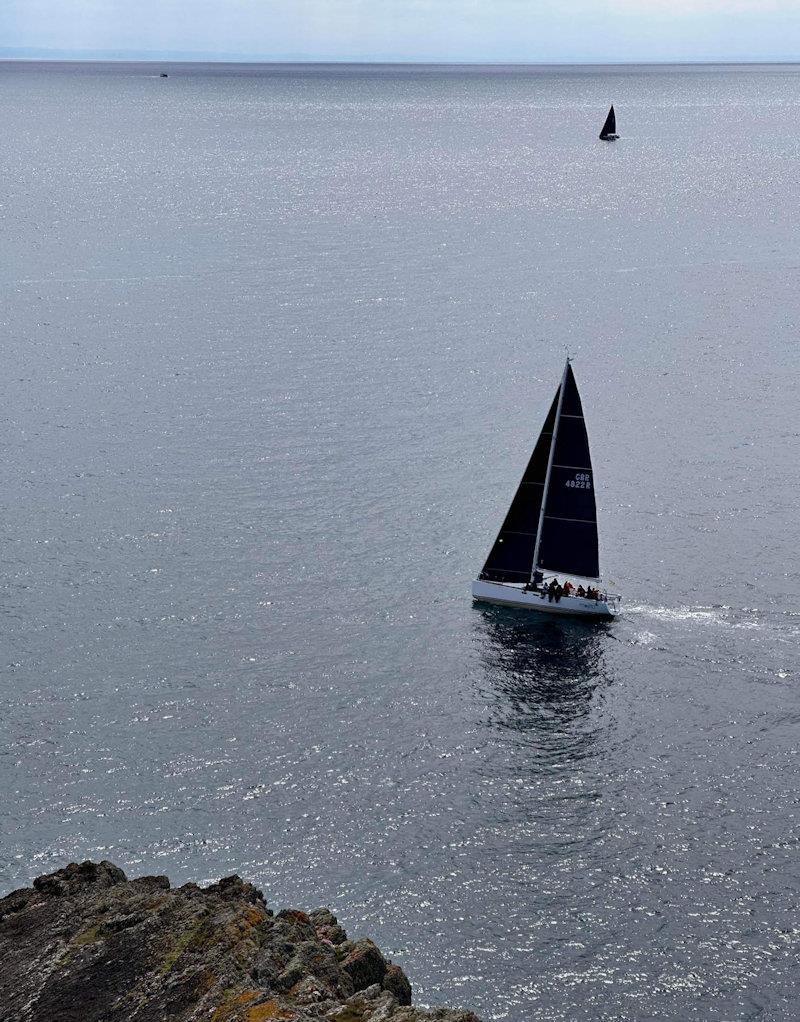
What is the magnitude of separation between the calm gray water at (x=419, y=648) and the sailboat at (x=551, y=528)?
6.89ft

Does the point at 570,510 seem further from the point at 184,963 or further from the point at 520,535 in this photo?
the point at 184,963

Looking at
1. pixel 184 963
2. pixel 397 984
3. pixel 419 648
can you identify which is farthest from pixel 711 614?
pixel 184 963

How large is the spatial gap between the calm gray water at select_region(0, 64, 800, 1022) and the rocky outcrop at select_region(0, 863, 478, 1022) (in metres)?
5.04

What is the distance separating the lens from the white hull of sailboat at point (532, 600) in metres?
71.5

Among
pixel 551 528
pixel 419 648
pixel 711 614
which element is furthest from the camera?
pixel 551 528

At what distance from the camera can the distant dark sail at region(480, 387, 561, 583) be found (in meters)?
74.3

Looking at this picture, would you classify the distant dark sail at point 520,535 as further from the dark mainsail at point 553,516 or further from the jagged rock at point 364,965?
the jagged rock at point 364,965

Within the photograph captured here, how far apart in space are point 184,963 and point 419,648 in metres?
31.1

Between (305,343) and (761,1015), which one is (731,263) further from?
(761,1015)

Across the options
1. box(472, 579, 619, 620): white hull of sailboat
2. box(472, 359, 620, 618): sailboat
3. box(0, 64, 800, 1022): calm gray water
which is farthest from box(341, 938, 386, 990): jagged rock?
box(472, 359, 620, 618): sailboat

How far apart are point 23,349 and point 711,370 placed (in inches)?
2525

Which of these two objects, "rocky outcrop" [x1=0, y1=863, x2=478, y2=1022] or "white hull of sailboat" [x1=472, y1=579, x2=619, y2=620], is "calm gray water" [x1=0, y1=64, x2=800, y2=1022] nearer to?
"white hull of sailboat" [x1=472, y1=579, x2=619, y2=620]

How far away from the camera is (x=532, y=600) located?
73.1 metres

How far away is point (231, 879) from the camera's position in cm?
4678
